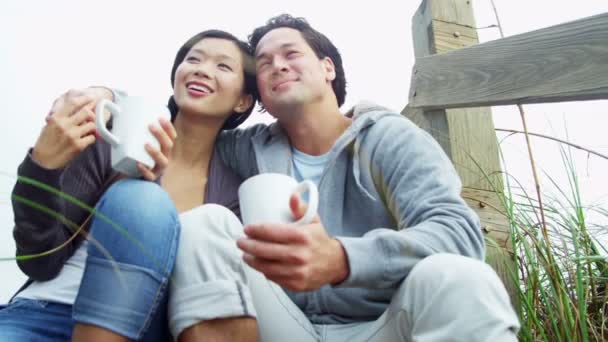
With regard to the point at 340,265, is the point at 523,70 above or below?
above

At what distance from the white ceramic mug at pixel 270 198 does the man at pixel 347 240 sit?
3cm

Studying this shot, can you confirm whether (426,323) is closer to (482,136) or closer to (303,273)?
(303,273)

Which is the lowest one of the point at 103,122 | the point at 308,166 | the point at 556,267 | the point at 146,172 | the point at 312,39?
the point at 556,267

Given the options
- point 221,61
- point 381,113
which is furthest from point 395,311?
point 221,61

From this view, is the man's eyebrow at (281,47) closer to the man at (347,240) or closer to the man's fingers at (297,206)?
the man at (347,240)

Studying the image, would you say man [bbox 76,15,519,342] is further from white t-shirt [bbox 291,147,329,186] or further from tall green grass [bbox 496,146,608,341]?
tall green grass [bbox 496,146,608,341]

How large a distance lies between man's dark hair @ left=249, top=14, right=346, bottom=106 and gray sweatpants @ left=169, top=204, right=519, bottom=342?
865 mm

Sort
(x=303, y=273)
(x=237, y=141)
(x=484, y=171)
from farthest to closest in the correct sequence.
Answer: (x=237, y=141) → (x=484, y=171) → (x=303, y=273)

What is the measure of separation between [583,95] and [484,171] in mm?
408

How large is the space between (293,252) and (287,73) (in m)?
0.85

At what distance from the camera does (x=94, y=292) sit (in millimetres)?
874

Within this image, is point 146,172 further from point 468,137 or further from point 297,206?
point 468,137

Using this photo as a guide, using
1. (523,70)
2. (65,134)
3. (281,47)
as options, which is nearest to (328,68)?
(281,47)

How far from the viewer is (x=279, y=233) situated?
78 centimetres
